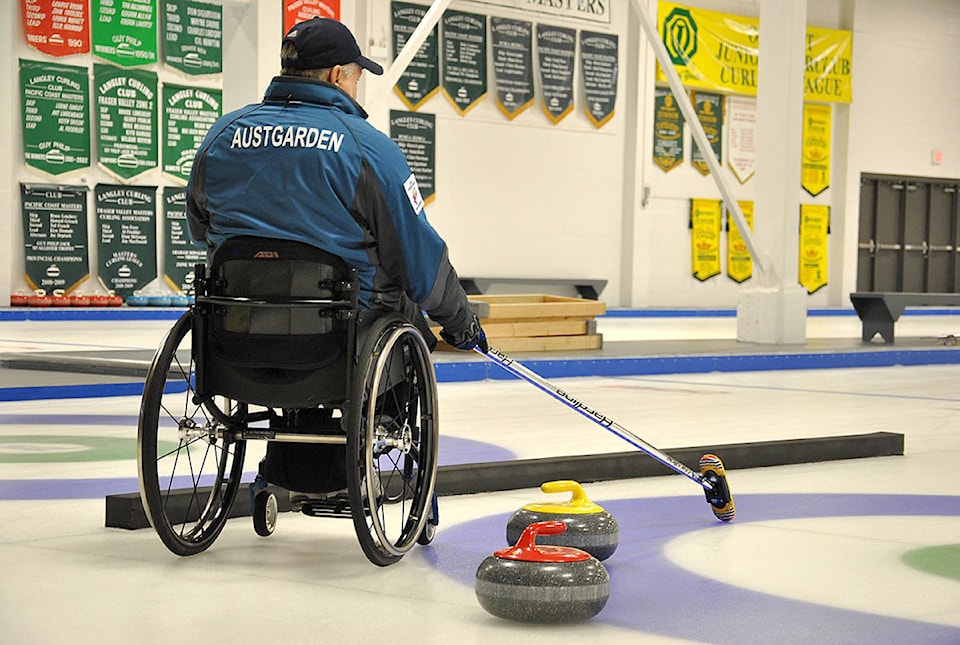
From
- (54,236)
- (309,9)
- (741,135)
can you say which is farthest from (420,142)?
(741,135)

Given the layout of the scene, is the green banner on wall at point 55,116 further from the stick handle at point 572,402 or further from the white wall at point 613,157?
the stick handle at point 572,402

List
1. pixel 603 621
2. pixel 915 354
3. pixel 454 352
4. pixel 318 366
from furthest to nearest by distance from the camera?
1. pixel 915 354
2. pixel 454 352
3. pixel 318 366
4. pixel 603 621

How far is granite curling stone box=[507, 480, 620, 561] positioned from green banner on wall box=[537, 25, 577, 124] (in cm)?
1326

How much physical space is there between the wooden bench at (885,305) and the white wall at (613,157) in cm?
432

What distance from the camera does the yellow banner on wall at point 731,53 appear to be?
654 inches

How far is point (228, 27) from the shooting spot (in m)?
13.3

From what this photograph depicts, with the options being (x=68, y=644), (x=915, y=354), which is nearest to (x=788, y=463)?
(x=68, y=644)

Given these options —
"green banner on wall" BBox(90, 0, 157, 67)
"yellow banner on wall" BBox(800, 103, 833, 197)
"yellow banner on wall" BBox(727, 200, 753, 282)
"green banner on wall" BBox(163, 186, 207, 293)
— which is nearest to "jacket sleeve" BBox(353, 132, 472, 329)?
"green banner on wall" BBox(163, 186, 207, 293)

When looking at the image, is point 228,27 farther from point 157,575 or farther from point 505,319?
point 157,575

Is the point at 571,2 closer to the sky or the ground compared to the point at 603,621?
closer to the sky

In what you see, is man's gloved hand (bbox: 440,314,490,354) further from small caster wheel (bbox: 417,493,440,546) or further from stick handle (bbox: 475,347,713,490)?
small caster wheel (bbox: 417,493,440,546)

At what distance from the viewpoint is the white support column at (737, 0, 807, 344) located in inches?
378

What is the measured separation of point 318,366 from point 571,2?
555 inches

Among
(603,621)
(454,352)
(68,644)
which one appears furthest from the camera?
(454,352)
